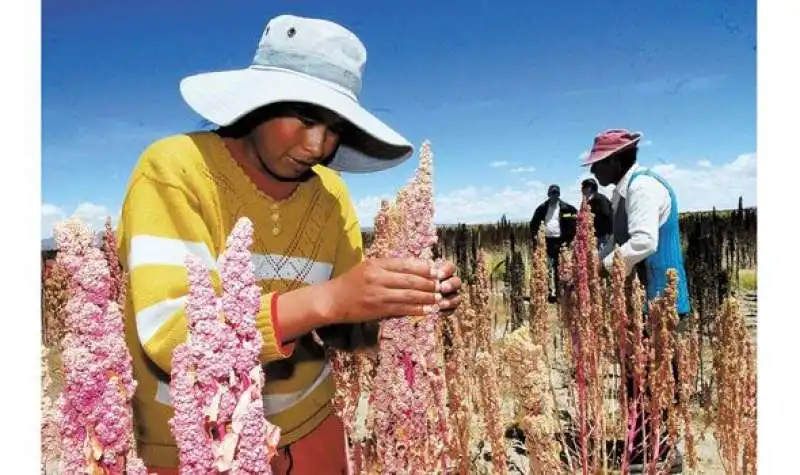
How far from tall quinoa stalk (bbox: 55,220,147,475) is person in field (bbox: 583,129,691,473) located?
1.31 metres

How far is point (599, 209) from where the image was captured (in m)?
1.86

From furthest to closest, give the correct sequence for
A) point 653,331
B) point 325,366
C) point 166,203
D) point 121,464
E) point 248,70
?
point 653,331, point 325,366, point 248,70, point 166,203, point 121,464

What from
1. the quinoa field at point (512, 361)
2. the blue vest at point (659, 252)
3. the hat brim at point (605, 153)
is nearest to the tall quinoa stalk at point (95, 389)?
the quinoa field at point (512, 361)

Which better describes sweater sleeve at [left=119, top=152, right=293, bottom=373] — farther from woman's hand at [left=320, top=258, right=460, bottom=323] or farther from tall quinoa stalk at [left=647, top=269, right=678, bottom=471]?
tall quinoa stalk at [left=647, top=269, right=678, bottom=471]

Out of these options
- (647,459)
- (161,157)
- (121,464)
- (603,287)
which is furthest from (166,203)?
(647,459)

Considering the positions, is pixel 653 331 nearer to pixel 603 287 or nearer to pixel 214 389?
pixel 603 287

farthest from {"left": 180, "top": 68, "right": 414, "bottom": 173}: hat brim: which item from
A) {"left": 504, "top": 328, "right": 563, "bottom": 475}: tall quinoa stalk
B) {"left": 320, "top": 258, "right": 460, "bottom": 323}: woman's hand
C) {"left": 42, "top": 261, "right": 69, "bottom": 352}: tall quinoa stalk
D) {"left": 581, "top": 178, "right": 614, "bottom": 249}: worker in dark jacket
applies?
{"left": 581, "top": 178, "right": 614, "bottom": 249}: worker in dark jacket

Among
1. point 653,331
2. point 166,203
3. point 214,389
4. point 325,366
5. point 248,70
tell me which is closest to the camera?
point 214,389

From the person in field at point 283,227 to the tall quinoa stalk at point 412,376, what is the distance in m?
0.04

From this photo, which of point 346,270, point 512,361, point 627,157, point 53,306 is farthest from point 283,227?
point 627,157

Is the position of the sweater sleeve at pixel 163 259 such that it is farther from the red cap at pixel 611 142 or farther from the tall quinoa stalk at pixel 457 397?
the red cap at pixel 611 142

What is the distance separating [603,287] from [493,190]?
15.8 inches

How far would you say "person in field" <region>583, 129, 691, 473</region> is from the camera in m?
1.75
